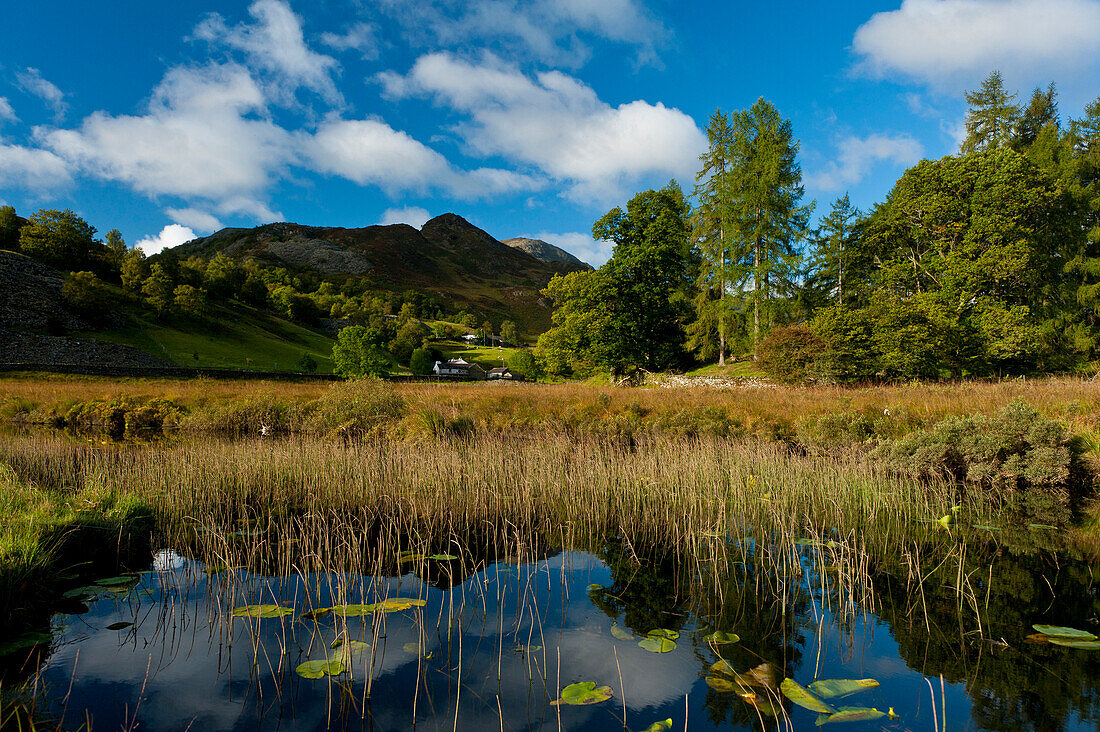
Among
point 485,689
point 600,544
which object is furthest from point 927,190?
point 485,689

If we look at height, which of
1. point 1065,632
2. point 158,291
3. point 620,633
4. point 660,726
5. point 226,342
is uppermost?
point 158,291

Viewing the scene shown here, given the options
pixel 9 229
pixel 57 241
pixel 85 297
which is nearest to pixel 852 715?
pixel 85 297

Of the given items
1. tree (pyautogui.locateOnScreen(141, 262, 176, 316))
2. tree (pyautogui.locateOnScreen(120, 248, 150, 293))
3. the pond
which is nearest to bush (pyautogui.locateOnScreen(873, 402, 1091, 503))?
the pond

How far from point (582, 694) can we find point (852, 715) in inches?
65.6

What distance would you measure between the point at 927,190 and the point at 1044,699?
1318 inches

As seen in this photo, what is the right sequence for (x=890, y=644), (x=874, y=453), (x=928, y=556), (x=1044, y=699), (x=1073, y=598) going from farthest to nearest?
(x=874, y=453)
(x=928, y=556)
(x=1073, y=598)
(x=890, y=644)
(x=1044, y=699)

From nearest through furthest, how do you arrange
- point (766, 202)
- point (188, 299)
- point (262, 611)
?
point (262, 611) < point (766, 202) < point (188, 299)

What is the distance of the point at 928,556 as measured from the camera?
6.11m

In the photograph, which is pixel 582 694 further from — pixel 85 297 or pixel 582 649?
pixel 85 297

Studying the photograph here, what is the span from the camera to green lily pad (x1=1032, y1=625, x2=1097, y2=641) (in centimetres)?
407

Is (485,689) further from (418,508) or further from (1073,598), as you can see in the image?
(1073,598)

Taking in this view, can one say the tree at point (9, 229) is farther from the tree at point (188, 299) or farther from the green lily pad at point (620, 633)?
the green lily pad at point (620, 633)

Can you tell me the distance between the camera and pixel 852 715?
122 inches

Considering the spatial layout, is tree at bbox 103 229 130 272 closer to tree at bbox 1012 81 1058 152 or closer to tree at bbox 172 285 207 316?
tree at bbox 172 285 207 316
